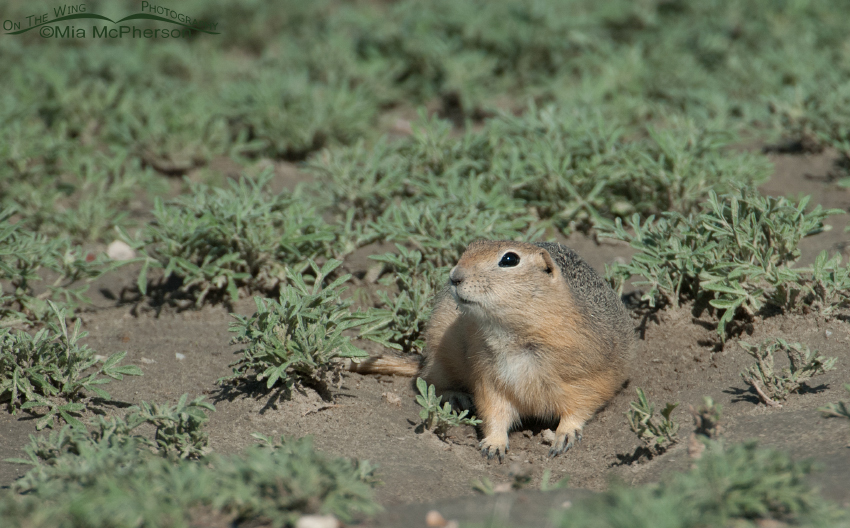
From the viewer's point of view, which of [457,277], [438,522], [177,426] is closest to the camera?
[438,522]

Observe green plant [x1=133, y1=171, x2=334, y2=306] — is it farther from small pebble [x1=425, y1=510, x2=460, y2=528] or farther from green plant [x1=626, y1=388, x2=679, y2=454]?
small pebble [x1=425, y1=510, x2=460, y2=528]

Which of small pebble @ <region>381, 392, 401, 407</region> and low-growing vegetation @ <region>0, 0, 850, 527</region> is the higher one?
low-growing vegetation @ <region>0, 0, 850, 527</region>

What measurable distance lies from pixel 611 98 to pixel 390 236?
3157 mm

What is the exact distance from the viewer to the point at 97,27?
344 inches

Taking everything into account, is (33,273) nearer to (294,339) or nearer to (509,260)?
(294,339)

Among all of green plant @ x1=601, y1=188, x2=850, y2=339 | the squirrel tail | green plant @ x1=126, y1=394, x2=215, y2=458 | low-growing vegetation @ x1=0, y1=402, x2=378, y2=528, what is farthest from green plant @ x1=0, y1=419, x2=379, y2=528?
green plant @ x1=601, y1=188, x2=850, y2=339

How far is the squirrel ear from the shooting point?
394cm

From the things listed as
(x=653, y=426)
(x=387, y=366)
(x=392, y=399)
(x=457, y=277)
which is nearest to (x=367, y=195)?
(x=387, y=366)

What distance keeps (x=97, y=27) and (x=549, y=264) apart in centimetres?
691

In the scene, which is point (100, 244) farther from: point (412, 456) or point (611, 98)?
point (611, 98)

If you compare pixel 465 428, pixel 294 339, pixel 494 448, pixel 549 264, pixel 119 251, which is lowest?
pixel 465 428

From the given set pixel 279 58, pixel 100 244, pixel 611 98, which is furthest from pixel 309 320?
pixel 279 58

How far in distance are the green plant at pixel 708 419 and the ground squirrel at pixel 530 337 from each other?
846mm

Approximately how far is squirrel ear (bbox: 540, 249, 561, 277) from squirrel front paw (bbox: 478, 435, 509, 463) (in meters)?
A: 0.93
